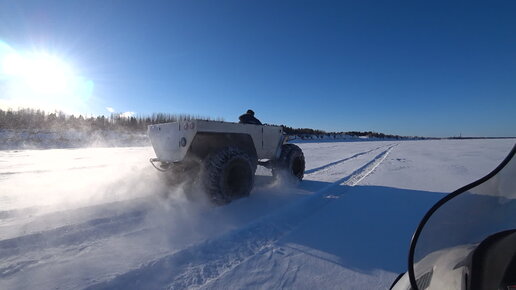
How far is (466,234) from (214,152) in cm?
322

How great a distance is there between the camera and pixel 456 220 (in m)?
0.86

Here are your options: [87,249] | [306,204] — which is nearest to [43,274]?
[87,249]

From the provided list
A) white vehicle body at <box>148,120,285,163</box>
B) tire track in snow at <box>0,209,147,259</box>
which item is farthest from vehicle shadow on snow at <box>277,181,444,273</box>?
tire track in snow at <box>0,209,147,259</box>

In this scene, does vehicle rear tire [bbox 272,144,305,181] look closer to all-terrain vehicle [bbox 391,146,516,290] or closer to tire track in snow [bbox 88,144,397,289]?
tire track in snow [bbox 88,144,397,289]

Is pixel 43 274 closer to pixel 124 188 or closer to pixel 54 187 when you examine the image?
pixel 124 188

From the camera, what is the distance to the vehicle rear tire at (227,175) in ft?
11.4

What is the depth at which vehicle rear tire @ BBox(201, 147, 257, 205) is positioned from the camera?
3.48 meters

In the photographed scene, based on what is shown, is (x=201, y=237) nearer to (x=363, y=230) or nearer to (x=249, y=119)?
(x=363, y=230)

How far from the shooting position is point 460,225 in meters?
0.86

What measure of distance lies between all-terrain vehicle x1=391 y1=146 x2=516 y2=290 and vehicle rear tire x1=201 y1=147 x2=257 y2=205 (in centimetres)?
287

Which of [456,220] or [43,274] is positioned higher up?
[456,220]

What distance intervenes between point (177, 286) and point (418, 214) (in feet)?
9.76

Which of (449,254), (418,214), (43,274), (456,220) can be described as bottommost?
(43,274)

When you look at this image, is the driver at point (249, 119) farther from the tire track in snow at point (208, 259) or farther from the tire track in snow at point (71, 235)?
the tire track in snow at point (71, 235)
